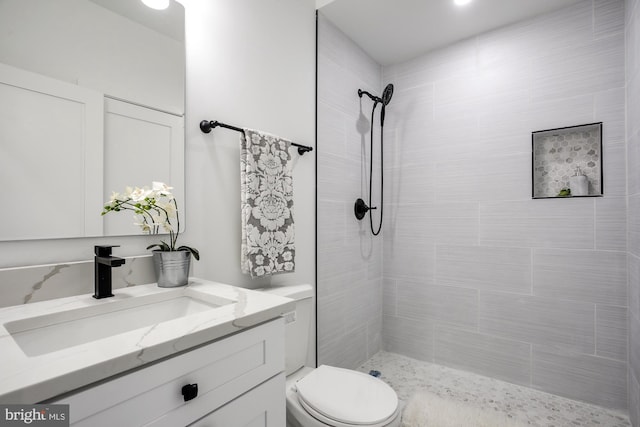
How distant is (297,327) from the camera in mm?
1481

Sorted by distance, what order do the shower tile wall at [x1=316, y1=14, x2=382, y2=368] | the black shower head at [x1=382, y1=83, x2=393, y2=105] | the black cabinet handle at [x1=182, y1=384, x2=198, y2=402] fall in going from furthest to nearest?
the black shower head at [x1=382, y1=83, x2=393, y2=105], the shower tile wall at [x1=316, y1=14, x2=382, y2=368], the black cabinet handle at [x1=182, y1=384, x2=198, y2=402]

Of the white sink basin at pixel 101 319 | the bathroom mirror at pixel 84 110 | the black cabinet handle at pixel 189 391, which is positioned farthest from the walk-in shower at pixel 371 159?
the black cabinet handle at pixel 189 391

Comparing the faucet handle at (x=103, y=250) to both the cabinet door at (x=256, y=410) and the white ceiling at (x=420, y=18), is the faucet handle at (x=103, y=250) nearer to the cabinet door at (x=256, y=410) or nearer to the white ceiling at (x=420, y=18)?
the cabinet door at (x=256, y=410)

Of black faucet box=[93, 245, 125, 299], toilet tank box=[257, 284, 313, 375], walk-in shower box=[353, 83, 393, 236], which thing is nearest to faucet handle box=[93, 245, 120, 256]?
black faucet box=[93, 245, 125, 299]

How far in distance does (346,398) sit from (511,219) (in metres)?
1.54

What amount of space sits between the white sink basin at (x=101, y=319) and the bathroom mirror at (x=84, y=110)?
0.88 ft

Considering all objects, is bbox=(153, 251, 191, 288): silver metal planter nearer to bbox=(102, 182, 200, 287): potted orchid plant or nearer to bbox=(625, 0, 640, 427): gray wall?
bbox=(102, 182, 200, 287): potted orchid plant

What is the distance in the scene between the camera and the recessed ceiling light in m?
1.23

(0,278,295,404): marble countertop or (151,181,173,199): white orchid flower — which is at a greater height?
(151,181,173,199): white orchid flower

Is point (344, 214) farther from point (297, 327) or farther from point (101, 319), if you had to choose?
point (101, 319)

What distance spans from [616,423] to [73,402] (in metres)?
2.40

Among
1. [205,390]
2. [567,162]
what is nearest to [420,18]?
[567,162]

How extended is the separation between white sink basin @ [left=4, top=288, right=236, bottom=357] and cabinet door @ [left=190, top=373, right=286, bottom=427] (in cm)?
25

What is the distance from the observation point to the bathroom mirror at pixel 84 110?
3.08 feet
